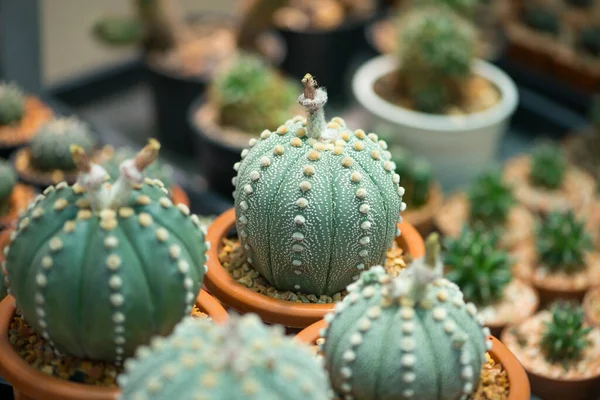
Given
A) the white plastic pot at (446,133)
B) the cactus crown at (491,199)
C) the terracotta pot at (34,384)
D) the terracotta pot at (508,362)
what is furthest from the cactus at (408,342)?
the white plastic pot at (446,133)

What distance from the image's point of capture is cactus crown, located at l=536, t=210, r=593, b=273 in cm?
282

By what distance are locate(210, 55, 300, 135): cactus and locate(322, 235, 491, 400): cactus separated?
190 centimetres

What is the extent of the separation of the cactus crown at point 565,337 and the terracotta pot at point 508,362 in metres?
0.79

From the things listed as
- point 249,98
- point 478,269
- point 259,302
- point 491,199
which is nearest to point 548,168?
point 491,199

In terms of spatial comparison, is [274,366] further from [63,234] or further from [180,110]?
[180,110]

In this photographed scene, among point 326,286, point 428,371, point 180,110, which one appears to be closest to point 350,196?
point 326,286

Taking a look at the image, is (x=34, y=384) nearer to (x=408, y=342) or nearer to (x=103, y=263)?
(x=103, y=263)

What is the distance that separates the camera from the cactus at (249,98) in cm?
329

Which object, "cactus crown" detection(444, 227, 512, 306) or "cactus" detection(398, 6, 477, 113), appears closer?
"cactus crown" detection(444, 227, 512, 306)

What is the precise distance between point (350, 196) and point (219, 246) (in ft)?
1.47

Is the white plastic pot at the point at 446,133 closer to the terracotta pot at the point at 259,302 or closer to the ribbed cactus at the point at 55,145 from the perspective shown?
the ribbed cactus at the point at 55,145

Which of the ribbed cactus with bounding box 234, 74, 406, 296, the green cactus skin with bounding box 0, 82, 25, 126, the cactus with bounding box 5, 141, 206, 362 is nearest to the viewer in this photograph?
the cactus with bounding box 5, 141, 206, 362

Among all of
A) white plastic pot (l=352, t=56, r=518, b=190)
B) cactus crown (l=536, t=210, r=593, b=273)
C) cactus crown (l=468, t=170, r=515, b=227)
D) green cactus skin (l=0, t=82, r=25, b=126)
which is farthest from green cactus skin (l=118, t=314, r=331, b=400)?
green cactus skin (l=0, t=82, r=25, b=126)

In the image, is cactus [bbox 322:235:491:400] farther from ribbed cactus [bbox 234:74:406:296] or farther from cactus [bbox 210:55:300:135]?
cactus [bbox 210:55:300:135]
